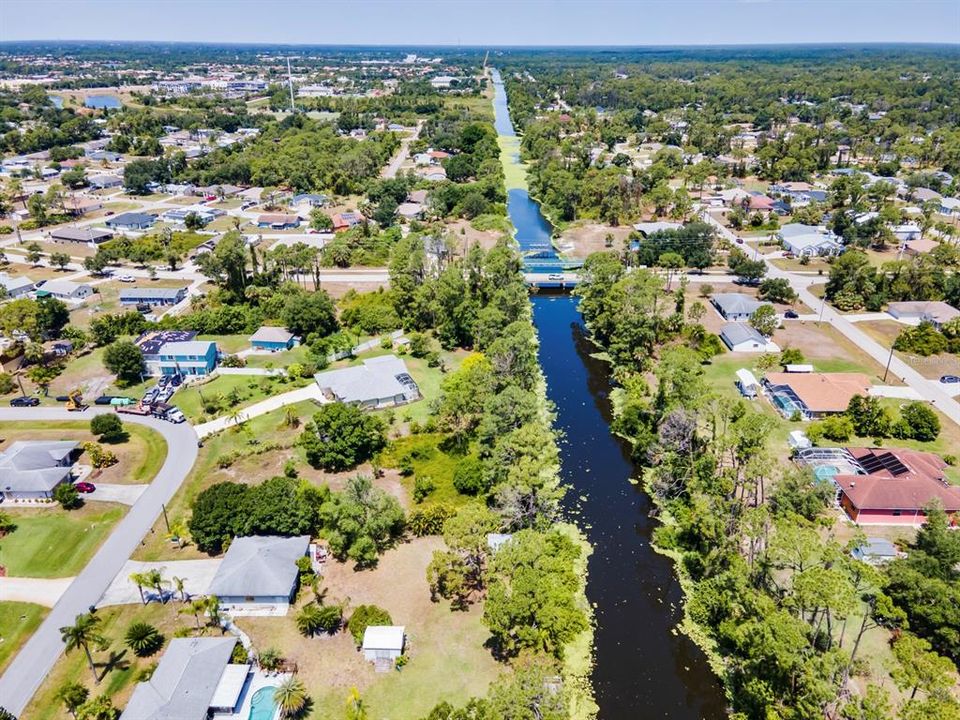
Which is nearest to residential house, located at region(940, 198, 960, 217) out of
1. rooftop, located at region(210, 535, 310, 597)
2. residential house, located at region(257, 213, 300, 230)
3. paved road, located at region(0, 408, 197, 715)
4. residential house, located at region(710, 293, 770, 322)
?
residential house, located at region(710, 293, 770, 322)

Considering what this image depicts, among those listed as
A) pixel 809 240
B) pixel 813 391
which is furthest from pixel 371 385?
pixel 809 240

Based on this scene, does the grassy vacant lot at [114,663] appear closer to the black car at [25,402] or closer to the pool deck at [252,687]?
the pool deck at [252,687]

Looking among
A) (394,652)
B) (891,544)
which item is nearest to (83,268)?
(394,652)

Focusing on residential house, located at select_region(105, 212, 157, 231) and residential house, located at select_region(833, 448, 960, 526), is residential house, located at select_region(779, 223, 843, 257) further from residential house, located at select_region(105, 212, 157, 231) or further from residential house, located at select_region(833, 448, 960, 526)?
residential house, located at select_region(105, 212, 157, 231)

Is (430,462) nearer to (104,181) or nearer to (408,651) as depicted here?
(408,651)

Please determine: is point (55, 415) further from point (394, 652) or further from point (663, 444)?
point (663, 444)
